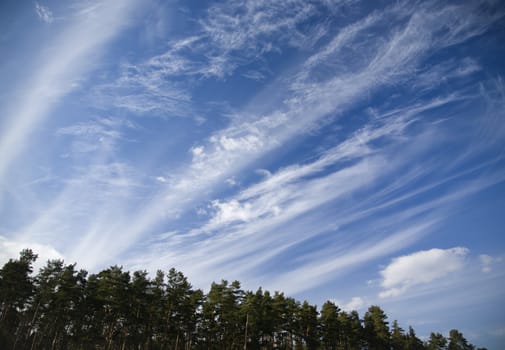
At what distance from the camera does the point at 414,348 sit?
82.8 m

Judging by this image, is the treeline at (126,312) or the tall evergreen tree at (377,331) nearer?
the treeline at (126,312)

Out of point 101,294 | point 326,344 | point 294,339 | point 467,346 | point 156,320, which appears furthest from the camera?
point 467,346

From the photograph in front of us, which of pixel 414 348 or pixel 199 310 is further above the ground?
pixel 199 310

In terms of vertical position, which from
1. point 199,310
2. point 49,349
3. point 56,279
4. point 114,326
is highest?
point 56,279

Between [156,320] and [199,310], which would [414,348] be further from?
[156,320]

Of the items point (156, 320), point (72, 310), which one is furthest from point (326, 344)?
point (72, 310)

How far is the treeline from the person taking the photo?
40562mm

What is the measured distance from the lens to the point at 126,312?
41.6 m

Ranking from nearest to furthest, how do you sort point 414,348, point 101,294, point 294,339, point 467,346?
point 101,294 → point 294,339 → point 414,348 → point 467,346

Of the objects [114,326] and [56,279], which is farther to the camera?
[114,326]

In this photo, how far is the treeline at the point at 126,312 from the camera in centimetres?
4056

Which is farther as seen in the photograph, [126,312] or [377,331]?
[377,331]

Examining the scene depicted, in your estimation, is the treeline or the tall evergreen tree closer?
the treeline

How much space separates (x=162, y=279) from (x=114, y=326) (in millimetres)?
10448
